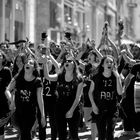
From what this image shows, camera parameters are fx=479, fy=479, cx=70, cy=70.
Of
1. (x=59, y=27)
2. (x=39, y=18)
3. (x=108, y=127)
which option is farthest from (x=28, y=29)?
(x=108, y=127)

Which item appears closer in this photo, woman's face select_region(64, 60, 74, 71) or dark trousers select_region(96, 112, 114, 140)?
→ dark trousers select_region(96, 112, 114, 140)

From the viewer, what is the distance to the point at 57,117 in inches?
308

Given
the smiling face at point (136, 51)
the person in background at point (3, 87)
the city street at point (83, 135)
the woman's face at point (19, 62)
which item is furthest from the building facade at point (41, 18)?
the person in background at point (3, 87)

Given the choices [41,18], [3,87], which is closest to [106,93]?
[3,87]

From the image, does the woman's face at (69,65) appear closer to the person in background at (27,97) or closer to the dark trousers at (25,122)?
the person in background at (27,97)

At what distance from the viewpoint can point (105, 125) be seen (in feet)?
25.6

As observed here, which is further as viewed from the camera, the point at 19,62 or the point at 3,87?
the point at 19,62

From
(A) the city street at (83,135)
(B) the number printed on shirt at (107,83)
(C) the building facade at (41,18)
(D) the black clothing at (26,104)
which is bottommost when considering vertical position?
(A) the city street at (83,135)

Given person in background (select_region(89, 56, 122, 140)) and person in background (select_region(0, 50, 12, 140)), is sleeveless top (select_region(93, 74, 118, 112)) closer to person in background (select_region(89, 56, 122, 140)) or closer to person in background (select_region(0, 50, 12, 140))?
person in background (select_region(89, 56, 122, 140))

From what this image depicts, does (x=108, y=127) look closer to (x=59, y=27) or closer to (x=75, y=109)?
(x=75, y=109)

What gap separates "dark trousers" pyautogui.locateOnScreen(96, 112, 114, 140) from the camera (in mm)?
7738

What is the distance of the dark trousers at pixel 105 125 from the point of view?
25.4 ft

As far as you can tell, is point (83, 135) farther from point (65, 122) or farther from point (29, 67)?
point (29, 67)

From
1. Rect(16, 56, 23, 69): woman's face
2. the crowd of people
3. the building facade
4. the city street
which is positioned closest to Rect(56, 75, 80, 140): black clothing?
the crowd of people
